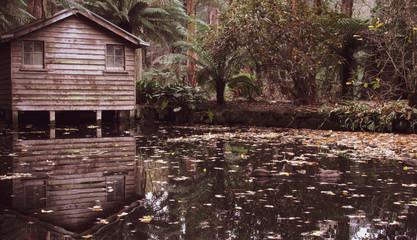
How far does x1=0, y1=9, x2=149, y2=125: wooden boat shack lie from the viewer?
13570 millimetres

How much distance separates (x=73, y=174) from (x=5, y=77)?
10993mm

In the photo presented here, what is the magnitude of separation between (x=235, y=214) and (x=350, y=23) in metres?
12.9

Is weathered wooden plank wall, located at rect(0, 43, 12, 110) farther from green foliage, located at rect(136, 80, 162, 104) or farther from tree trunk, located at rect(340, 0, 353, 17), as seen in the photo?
tree trunk, located at rect(340, 0, 353, 17)

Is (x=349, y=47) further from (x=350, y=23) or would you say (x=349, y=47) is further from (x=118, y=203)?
(x=118, y=203)

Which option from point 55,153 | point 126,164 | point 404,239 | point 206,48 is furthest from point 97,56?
point 404,239

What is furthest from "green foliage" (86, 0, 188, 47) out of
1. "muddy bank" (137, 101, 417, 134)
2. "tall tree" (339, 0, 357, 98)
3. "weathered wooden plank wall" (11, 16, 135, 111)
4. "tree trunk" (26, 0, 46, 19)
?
"tall tree" (339, 0, 357, 98)

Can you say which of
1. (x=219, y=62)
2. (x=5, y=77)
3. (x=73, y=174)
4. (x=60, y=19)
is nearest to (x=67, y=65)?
(x=60, y=19)

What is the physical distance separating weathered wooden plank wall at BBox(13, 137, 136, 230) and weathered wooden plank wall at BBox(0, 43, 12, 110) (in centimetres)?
600

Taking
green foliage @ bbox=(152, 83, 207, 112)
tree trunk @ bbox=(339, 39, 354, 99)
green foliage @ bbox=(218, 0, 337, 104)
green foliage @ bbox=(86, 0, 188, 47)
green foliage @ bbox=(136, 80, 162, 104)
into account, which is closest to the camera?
green foliage @ bbox=(218, 0, 337, 104)

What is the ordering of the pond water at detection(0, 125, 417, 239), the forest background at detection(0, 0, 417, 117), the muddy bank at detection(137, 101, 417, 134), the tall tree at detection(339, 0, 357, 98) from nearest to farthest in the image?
the pond water at detection(0, 125, 417, 239), the muddy bank at detection(137, 101, 417, 134), the forest background at detection(0, 0, 417, 117), the tall tree at detection(339, 0, 357, 98)

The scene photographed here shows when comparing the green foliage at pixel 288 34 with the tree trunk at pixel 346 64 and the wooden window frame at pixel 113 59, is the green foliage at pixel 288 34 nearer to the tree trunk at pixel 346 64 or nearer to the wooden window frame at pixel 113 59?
the tree trunk at pixel 346 64

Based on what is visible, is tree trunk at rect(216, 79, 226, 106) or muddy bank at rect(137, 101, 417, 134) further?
tree trunk at rect(216, 79, 226, 106)

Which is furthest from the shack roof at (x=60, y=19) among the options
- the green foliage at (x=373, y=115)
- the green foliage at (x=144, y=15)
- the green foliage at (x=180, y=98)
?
the green foliage at (x=373, y=115)

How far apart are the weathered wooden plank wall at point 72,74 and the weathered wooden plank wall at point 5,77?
0.69 m
